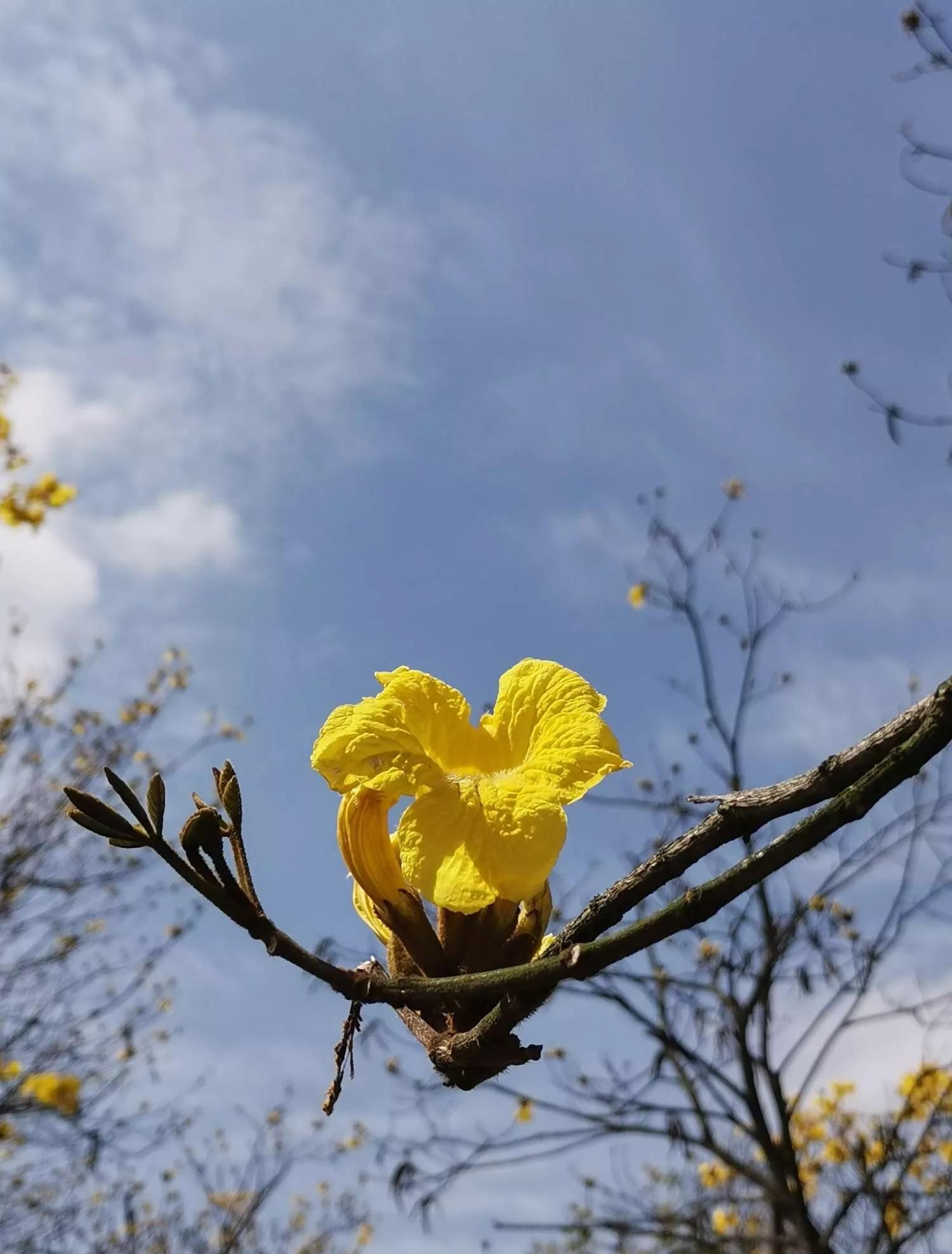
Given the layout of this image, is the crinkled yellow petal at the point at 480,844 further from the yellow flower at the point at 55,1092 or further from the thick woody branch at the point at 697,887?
the yellow flower at the point at 55,1092

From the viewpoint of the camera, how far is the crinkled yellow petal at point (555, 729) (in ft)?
3.93

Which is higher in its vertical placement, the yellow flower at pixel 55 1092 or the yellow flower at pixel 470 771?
the yellow flower at pixel 55 1092

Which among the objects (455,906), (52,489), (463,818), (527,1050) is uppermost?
(52,489)

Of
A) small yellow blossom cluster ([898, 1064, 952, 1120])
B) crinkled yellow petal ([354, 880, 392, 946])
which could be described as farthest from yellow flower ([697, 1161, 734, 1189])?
crinkled yellow petal ([354, 880, 392, 946])

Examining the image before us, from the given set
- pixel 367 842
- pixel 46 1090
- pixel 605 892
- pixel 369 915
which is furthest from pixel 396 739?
pixel 46 1090

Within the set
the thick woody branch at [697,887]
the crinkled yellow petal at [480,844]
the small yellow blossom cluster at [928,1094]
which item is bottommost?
the thick woody branch at [697,887]

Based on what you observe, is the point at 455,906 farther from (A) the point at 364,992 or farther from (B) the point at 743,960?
(B) the point at 743,960

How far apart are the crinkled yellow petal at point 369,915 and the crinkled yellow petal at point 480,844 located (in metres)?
0.10

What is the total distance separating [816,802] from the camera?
0.97 m

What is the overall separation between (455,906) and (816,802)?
39 centimetres

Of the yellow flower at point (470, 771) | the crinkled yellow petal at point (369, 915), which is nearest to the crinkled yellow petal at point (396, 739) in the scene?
the yellow flower at point (470, 771)

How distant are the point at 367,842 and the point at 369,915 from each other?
0.10 meters

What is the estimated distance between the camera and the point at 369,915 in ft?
4.09

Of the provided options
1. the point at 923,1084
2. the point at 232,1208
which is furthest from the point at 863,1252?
the point at 232,1208
